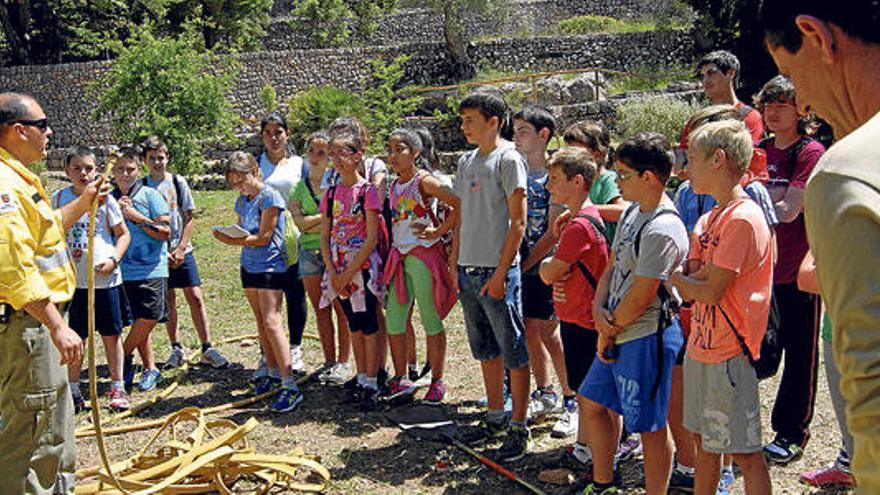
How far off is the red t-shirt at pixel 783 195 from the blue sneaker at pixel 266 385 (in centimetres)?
366

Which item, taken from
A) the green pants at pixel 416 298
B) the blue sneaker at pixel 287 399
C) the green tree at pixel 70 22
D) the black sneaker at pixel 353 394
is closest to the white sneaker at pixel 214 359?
the blue sneaker at pixel 287 399

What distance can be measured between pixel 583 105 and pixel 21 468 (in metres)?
18.1

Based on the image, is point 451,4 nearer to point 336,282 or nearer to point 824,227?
point 336,282

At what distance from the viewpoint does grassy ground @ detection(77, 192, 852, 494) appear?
4.73 m

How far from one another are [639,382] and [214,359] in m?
4.45

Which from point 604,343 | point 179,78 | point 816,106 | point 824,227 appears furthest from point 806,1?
point 179,78

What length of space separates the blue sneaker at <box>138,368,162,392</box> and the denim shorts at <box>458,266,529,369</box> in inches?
117

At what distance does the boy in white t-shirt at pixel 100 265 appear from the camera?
20.7 feet

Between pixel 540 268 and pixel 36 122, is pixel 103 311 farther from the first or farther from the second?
pixel 540 268

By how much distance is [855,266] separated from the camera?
3.99 ft

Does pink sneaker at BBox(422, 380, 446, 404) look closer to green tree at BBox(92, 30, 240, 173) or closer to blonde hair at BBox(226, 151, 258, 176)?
blonde hair at BBox(226, 151, 258, 176)

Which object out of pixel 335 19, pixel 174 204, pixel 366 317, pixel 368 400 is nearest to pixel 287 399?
pixel 368 400

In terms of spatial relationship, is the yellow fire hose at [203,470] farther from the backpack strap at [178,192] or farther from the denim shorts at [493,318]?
the backpack strap at [178,192]

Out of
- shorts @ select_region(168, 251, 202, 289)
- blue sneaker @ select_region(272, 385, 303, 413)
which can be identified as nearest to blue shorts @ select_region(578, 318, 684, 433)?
blue sneaker @ select_region(272, 385, 303, 413)
